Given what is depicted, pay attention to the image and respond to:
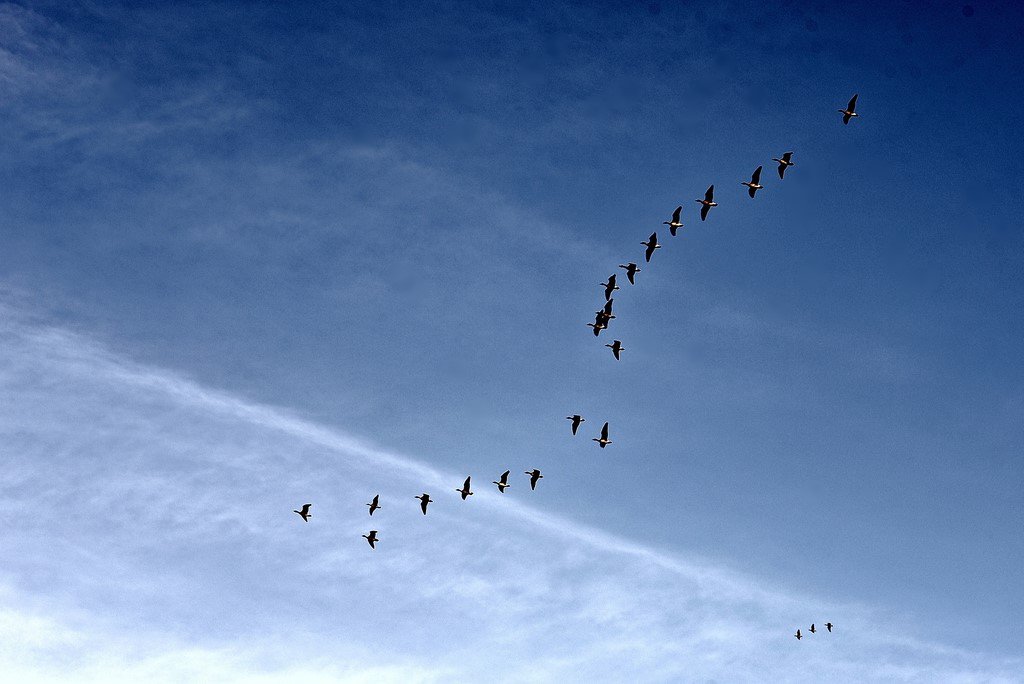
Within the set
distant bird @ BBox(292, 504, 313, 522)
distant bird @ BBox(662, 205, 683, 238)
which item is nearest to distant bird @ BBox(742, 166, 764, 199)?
distant bird @ BBox(662, 205, 683, 238)

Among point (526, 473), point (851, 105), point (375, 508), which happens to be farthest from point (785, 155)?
point (375, 508)

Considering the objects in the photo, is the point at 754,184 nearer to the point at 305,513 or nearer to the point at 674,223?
the point at 674,223

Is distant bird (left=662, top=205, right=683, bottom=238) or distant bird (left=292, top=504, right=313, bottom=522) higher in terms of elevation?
distant bird (left=662, top=205, right=683, bottom=238)

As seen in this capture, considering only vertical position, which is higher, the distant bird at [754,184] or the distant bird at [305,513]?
the distant bird at [754,184]

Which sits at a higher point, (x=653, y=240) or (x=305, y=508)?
(x=653, y=240)

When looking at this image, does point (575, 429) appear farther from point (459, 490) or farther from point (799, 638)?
point (799, 638)

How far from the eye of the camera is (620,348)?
123750mm

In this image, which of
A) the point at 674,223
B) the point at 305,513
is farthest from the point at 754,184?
the point at 305,513

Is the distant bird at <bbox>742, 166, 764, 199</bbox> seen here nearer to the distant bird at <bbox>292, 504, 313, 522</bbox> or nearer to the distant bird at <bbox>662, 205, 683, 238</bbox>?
the distant bird at <bbox>662, 205, 683, 238</bbox>

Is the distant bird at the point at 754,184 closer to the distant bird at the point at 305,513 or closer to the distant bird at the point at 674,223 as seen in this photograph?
the distant bird at the point at 674,223

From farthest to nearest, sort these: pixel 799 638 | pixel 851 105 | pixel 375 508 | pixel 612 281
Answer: pixel 799 638 → pixel 375 508 → pixel 612 281 → pixel 851 105

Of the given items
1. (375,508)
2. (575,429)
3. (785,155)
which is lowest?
(375,508)

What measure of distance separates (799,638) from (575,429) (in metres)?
55.5

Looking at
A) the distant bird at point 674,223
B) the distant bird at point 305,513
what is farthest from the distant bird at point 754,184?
the distant bird at point 305,513
